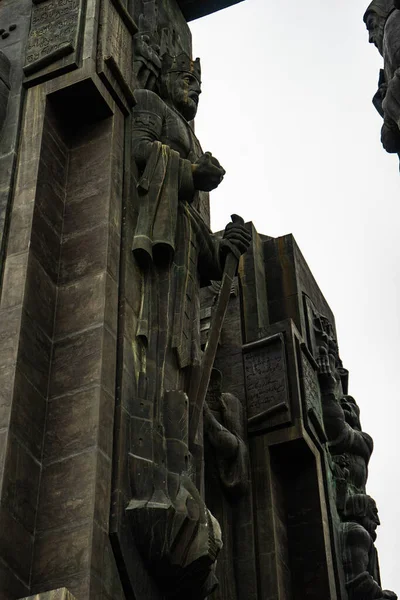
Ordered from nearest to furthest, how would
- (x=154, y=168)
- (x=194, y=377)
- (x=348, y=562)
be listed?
(x=194, y=377) → (x=154, y=168) → (x=348, y=562)

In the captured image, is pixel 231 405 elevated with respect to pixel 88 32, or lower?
lower

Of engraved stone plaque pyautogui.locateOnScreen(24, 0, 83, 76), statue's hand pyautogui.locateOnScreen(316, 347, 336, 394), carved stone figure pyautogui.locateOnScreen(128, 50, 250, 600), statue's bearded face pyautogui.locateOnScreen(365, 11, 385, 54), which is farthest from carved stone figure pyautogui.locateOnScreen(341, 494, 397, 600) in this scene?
engraved stone plaque pyautogui.locateOnScreen(24, 0, 83, 76)

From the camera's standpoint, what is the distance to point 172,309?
15.3 m

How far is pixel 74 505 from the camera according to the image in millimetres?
12492

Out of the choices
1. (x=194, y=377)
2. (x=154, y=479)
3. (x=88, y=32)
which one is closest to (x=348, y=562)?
(x=194, y=377)

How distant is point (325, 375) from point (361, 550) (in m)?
3.43

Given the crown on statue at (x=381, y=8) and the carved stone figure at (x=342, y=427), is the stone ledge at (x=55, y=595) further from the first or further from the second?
the crown on statue at (x=381, y=8)

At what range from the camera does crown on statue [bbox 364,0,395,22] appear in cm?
2136

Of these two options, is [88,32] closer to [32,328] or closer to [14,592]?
[32,328]

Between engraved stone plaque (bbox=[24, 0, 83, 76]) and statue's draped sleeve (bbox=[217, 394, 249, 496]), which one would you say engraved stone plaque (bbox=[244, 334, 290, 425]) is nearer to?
statue's draped sleeve (bbox=[217, 394, 249, 496])

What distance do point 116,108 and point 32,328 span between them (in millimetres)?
4301

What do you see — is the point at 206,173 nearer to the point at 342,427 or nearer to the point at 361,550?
the point at 342,427

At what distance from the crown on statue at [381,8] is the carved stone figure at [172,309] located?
401cm

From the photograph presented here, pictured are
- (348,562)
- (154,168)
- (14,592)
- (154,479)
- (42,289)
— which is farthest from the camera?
(348,562)
